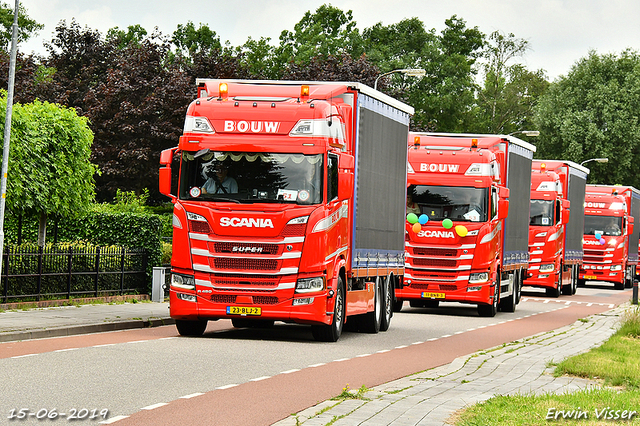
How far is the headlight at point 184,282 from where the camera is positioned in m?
16.0

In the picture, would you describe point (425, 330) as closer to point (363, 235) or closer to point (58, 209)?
point (363, 235)

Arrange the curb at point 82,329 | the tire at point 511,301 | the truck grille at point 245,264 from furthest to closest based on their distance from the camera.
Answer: the tire at point 511,301, the truck grille at point 245,264, the curb at point 82,329

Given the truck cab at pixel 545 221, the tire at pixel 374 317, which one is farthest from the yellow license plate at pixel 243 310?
the truck cab at pixel 545 221

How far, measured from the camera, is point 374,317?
19.1 metres

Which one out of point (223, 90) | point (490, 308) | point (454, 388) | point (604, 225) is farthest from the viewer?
point (604, 225)

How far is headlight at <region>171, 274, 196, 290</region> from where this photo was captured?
1595cm

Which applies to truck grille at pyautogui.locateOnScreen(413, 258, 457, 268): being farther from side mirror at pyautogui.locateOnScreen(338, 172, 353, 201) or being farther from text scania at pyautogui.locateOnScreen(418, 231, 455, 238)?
side mirror at pyautogui.locateOnScreen(338, 172, 353, 201)

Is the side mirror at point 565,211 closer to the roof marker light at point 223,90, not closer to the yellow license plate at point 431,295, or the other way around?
the yellow license plate at point 431,295

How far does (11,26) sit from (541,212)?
54.7 metres

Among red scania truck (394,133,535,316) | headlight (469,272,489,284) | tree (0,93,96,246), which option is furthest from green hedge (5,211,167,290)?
headlight (469,272,489,284)

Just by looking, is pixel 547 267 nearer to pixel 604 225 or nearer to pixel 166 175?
pixel 604 225

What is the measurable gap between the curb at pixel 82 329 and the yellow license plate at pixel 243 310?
9.32 ft

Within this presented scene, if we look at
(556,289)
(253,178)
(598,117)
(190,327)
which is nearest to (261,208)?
(253,178)

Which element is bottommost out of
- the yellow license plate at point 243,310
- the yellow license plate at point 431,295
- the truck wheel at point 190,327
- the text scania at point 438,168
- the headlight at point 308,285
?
the truck wheel at point 190,327
